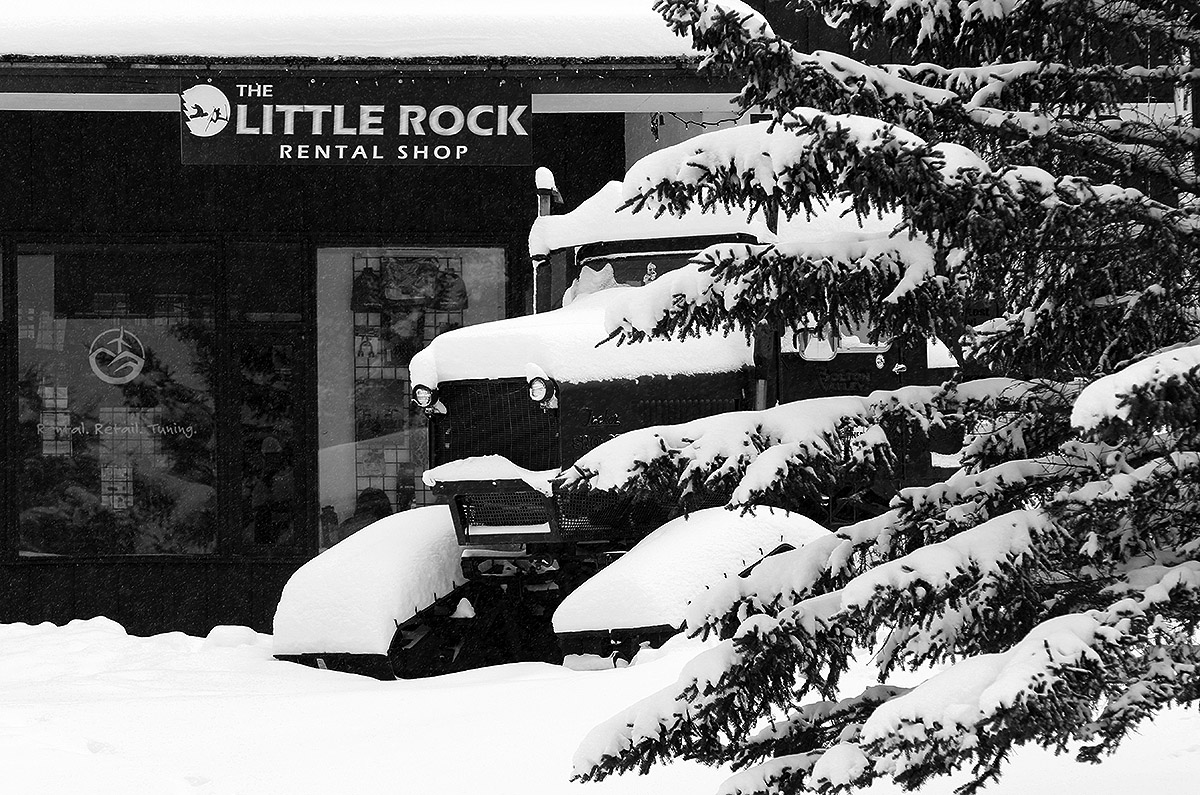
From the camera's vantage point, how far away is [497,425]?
6723 millimetres

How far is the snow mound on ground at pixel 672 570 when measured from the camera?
5.87 metres

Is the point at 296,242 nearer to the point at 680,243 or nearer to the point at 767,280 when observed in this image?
the point at 680,243

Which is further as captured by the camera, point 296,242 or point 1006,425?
point 296,242

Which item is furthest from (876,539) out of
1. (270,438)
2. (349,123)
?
(270,438)

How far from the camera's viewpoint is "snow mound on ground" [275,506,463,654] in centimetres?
628

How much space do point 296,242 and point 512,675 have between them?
5.84 metres

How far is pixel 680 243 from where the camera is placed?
7402 millimetres

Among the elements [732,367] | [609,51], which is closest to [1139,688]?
[732,367]

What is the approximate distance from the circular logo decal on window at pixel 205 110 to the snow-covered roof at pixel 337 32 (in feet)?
0.84

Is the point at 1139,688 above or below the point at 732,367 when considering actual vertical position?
below

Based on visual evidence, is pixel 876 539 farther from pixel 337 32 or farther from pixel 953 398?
pixel 337 32

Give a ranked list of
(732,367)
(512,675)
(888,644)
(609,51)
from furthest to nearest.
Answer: (609,51) → (732,367) → (512,675) → (888,644)

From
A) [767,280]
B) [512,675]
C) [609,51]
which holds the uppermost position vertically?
[609,51]

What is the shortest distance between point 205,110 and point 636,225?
3418 mm
